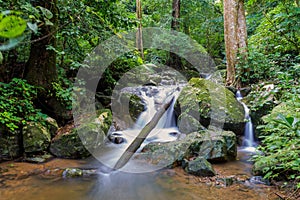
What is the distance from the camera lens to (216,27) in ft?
39.7

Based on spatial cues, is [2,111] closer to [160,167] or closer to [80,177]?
[80,177]

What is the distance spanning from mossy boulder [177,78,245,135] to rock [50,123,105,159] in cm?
205

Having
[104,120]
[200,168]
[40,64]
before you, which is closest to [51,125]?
[104,120]

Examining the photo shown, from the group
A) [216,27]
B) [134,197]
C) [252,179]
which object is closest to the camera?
[134,197]

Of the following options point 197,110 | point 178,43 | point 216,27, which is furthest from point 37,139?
point 216,27

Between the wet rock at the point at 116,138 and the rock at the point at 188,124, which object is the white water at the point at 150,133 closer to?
the wet rock at the point at 116,138

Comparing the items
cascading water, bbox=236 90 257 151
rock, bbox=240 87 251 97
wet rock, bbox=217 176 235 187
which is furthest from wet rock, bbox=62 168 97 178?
rock, bbox=240 87 251 97

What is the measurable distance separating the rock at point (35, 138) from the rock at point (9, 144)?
0.14 m

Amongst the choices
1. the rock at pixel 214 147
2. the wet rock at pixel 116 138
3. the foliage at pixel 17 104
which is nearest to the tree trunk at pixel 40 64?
the foliage at pixel 17 104

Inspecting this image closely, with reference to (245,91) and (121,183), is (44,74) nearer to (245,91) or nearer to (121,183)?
(121,183)

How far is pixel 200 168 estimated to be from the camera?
135 inches

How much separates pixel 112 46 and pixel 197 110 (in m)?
2.45

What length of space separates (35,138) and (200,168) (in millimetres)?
2985

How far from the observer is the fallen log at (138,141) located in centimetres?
405
